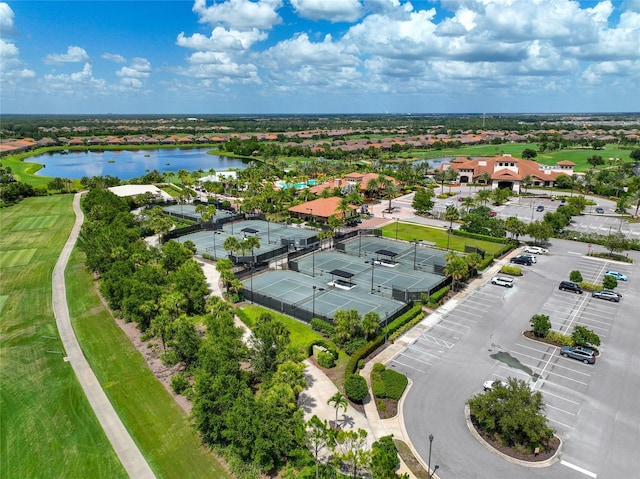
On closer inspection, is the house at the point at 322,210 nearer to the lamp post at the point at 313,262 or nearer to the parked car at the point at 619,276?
the lamp post at the point at 313,262

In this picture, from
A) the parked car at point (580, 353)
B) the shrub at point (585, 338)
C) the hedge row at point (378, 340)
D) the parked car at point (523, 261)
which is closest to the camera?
the hedge row at point (378, 340)

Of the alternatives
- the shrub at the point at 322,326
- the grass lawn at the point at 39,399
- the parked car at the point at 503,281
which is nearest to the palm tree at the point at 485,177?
the parked car at the point at 503,281

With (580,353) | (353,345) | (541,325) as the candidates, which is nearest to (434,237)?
(541,325)

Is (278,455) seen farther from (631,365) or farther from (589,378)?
(631,365)

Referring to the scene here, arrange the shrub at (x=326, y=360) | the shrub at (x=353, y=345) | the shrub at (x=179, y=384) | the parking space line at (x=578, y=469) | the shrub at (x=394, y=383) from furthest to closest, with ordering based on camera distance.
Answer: the shrub at (x=353, y=345), the shrub at (x=326, y=360), the shrub at (x=179, y=384), the shrub at (x=394, y=383), the parking space line at (x=578, y=469)

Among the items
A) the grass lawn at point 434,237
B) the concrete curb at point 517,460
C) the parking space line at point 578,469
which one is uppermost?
the parking space line at point 578,469

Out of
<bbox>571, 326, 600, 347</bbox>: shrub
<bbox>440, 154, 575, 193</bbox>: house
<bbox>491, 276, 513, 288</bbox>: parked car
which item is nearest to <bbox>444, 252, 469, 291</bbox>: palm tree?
<bbox>491, 276, 513, 288</bbox>: parked car

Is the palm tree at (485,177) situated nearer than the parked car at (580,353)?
No
